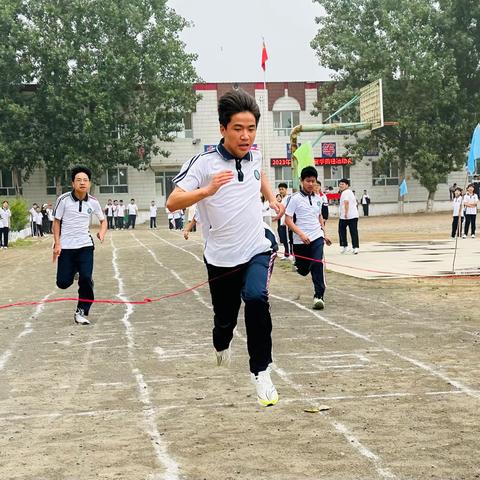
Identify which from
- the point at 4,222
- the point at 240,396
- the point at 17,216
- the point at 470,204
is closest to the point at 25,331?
the point at 240,396

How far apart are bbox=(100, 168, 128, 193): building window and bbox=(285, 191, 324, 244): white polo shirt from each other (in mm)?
49152

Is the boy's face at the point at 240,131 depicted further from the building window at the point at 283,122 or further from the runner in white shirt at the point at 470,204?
the building window at the point at 283,122

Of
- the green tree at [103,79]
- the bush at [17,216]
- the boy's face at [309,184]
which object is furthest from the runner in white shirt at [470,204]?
the green tree at [103,79]

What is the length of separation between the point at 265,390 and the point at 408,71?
51.6 m

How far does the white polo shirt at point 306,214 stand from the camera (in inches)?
449

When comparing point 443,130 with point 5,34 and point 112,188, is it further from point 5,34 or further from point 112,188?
point 5,34

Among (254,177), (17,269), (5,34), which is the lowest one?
(17,269)

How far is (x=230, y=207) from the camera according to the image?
5.30m

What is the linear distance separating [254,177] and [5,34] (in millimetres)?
53193

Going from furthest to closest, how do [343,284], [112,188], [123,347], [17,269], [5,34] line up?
[112,188], [5,34], [17,269], [343,284], [123,347]

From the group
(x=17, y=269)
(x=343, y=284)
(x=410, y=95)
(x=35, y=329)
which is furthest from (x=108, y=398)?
(x=410, y=95)

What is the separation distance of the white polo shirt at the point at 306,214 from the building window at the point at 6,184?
5035 centimetres

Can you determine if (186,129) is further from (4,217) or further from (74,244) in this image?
(74,244)

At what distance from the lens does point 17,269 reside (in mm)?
20859
